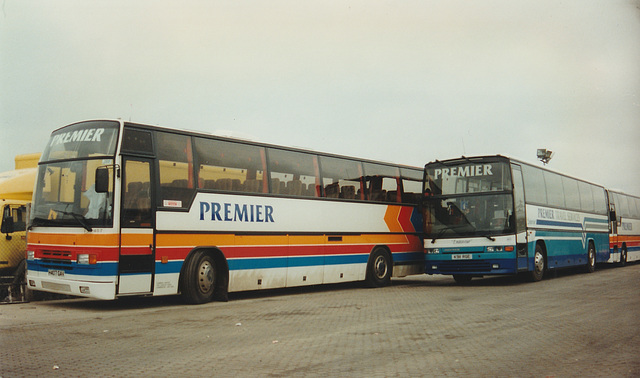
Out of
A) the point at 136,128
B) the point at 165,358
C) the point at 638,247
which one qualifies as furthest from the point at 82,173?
the point at 638,247

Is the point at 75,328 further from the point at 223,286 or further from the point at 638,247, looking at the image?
the point at 638,247

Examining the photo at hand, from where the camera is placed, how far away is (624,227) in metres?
30.8

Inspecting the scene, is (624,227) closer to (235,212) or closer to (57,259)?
(235,212)

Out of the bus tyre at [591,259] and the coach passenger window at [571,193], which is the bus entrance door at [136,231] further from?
the bus tyre at [591,259]

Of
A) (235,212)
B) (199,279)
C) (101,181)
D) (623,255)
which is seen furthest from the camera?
(623,255)

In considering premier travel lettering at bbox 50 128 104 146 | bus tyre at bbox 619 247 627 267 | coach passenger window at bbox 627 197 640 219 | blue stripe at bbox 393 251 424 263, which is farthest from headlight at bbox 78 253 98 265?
coach passenger window at bbox 627 197 640 219

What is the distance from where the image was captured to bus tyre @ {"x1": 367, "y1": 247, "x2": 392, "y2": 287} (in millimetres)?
17750

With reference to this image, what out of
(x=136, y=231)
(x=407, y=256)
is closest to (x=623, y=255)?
(x=407, y=256)

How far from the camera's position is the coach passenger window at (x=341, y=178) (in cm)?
1658

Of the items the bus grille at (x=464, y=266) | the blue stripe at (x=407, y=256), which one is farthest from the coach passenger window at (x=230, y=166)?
the bus grille at (x=464, y=266)

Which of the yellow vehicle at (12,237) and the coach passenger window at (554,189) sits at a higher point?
the coach passenger window at (554,189)

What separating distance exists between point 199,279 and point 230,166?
262cm

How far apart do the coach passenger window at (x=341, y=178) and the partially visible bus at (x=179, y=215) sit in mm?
43

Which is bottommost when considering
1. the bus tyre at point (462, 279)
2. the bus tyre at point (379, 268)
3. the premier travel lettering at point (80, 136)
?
the bus tyre at point (462, 279)
